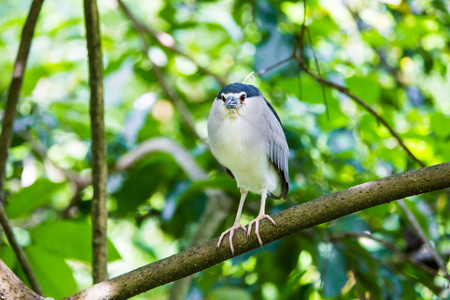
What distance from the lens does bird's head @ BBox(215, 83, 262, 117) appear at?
7.51ft

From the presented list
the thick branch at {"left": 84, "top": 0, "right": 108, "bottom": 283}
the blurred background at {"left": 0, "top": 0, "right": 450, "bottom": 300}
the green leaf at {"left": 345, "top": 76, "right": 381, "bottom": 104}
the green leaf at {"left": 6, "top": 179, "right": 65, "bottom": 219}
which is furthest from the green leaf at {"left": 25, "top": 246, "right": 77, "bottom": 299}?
the green leaf at {"left": 345, "top": 76, "right": 381, "bottom": 104}

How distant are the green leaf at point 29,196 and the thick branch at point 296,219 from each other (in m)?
0.94

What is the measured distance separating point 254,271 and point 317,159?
99cm

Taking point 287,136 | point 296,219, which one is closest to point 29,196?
point 296,219

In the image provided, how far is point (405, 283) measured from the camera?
3.05m

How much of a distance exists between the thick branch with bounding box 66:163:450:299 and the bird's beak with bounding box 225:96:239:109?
1.86 ft

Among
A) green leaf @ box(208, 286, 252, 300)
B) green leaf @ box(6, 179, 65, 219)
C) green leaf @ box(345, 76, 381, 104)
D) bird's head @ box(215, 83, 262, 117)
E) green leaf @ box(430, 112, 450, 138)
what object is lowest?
green leaf @ box(208, 286, 252, 300)

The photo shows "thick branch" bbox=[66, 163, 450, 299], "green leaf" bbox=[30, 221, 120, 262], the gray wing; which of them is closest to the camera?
"thick branch" bbox=[66, 163, 450, 299]

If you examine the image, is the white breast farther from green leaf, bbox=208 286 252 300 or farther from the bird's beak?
green leaf, bbox=208 286 252 300

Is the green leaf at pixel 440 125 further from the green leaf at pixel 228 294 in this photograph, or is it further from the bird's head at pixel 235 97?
the green leaf at pixel 228 294

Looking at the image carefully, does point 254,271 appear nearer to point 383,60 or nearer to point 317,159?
point 317,159

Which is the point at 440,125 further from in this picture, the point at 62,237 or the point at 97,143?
the point at 62,237

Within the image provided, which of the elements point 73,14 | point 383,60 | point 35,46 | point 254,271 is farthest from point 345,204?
point 35,46

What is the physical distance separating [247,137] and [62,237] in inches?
41.5
